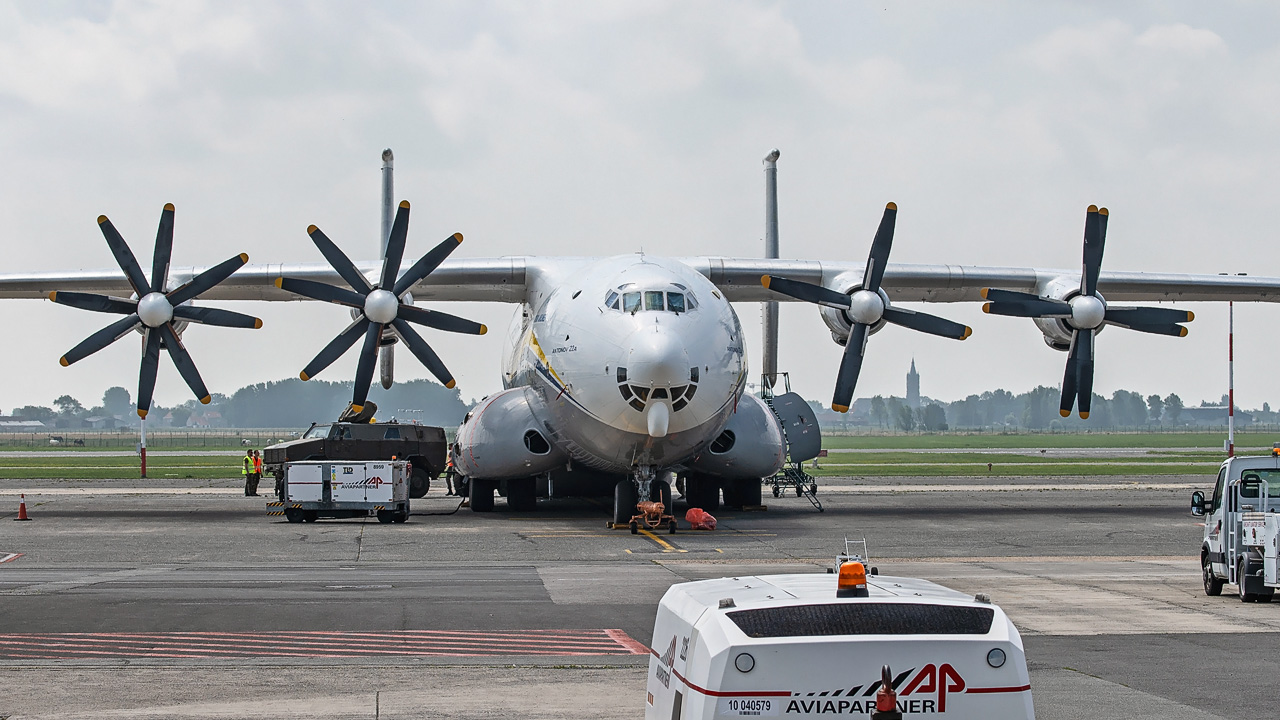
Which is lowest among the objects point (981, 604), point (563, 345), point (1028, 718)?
point (1028, 718)

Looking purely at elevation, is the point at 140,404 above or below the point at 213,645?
above

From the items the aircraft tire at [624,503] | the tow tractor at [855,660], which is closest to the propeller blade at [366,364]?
the aircraft tire at [624,503]

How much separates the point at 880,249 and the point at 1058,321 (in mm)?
4676

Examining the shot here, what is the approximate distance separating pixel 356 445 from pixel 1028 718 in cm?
2923

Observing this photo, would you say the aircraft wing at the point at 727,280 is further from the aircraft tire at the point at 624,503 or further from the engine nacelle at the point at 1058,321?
the aircraft tire at the point at 624,503

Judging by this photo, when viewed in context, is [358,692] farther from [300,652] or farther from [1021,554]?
[1021,554]

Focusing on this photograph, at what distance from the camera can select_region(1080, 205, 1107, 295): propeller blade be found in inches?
1029

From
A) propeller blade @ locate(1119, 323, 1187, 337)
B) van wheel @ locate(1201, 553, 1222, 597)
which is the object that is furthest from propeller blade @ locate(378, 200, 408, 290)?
van wheel @ locate(1201, 553, 1222, 597)

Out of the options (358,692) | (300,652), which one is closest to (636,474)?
(300,652)

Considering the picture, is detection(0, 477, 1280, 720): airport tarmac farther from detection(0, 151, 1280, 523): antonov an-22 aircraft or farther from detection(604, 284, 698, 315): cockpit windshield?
detection(604, 284, 698, 315): cockpit windshield

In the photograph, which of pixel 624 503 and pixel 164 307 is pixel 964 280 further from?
Answer: pixel 164 307

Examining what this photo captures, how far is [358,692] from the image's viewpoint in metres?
8.95

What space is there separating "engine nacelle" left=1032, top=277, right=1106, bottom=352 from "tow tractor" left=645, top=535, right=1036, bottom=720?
2342 cm

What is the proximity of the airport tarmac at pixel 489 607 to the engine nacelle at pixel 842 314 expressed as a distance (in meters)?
3.78
